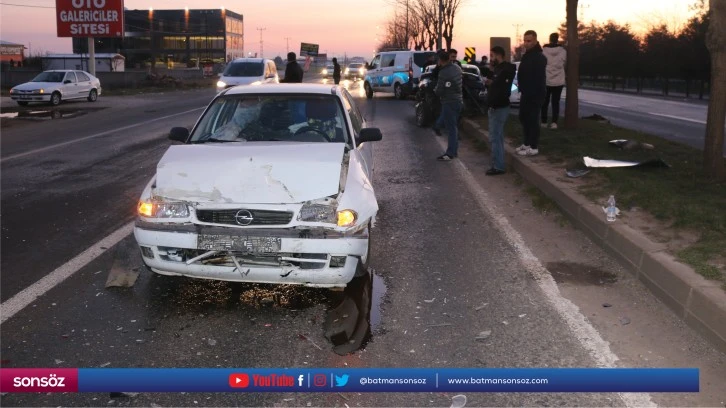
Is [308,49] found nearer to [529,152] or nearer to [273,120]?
[529,152]

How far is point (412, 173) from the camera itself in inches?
420

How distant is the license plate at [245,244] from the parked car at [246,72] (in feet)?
59.9

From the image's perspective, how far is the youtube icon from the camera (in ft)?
7.77

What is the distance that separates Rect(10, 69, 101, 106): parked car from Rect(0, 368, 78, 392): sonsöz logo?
84.4ft

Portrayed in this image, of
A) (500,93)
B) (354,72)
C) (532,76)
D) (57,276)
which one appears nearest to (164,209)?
(57,276)

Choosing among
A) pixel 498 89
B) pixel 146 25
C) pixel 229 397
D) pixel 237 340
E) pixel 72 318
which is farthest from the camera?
pixel 146 25

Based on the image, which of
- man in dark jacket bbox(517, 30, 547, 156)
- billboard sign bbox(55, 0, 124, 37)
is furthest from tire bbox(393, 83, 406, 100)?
man in dark jacket bbox(517, 30, 547, 156)

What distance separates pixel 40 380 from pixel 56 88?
1035 inches

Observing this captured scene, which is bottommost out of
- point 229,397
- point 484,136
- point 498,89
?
point 229,397

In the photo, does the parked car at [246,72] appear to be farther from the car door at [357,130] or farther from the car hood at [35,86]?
the car door at [357,130]

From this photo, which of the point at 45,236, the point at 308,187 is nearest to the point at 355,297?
the point at 308,187

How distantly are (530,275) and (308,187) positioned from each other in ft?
7.05

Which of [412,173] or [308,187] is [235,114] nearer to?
[308,187]

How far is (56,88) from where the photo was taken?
84.3ft
